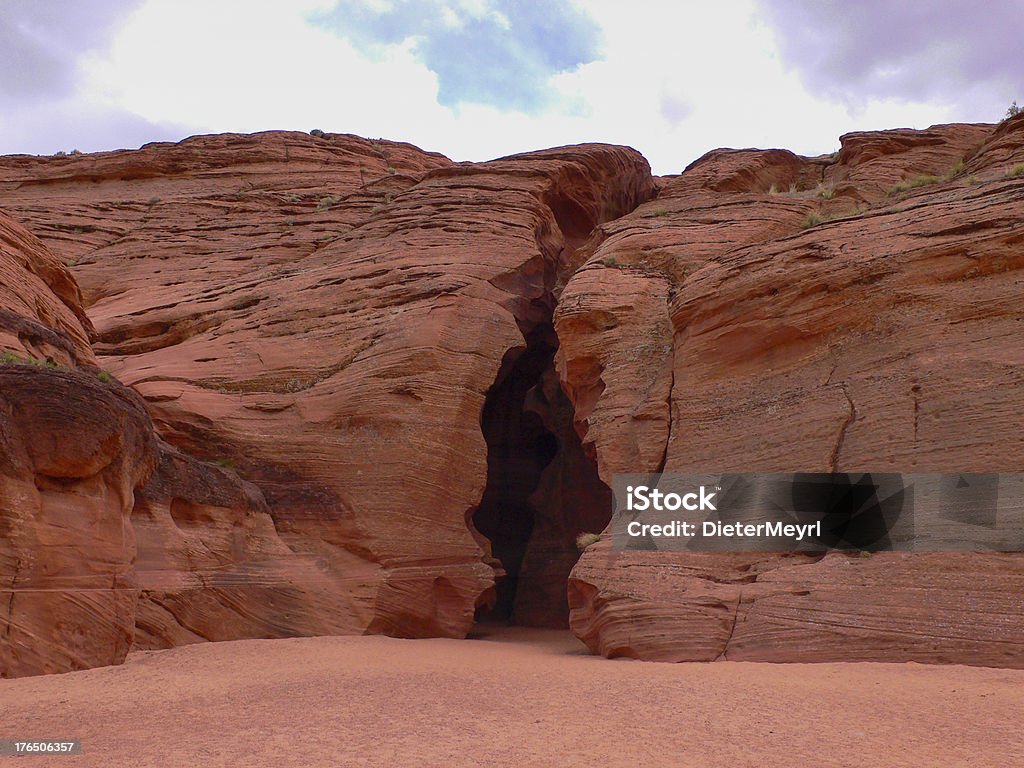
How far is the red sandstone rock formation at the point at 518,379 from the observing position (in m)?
12.0

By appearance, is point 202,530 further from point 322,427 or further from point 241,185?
point 241,185

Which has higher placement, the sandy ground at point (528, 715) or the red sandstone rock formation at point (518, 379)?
the red sandstone rock formation at point (518, 379)

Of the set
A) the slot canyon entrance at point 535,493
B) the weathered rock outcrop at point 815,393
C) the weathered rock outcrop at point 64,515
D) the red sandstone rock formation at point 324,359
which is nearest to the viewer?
the weathered rock outcrop at point 64,515

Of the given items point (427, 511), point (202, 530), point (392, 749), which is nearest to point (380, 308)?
point (427, 511)

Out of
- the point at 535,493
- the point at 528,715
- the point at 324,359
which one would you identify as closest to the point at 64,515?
the point at 528,715

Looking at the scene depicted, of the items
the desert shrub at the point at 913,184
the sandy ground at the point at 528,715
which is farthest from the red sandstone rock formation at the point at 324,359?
the desert shrub at the point at 913,184

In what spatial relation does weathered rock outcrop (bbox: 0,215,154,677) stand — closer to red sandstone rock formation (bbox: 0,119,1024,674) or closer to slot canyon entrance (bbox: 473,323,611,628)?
red sandstone rock formation (bbox: 0,119,1024,674)

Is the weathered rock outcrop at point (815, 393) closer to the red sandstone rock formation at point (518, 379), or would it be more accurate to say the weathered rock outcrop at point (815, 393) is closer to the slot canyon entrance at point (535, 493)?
the red sandstone rock formation at point (518, 379)

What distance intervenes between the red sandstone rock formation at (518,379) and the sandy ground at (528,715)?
1.48 m

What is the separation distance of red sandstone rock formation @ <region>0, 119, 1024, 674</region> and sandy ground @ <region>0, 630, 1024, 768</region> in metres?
1.48

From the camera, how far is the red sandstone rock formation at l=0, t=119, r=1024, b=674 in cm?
1195

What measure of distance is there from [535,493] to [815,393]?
12229mm

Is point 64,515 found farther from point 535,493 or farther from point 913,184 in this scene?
point 913,184

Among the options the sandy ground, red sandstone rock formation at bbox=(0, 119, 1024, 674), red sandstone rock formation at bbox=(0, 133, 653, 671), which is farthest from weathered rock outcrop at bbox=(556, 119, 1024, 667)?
red sandstone rock formation at bbox=(0, 133, 653, 671)
